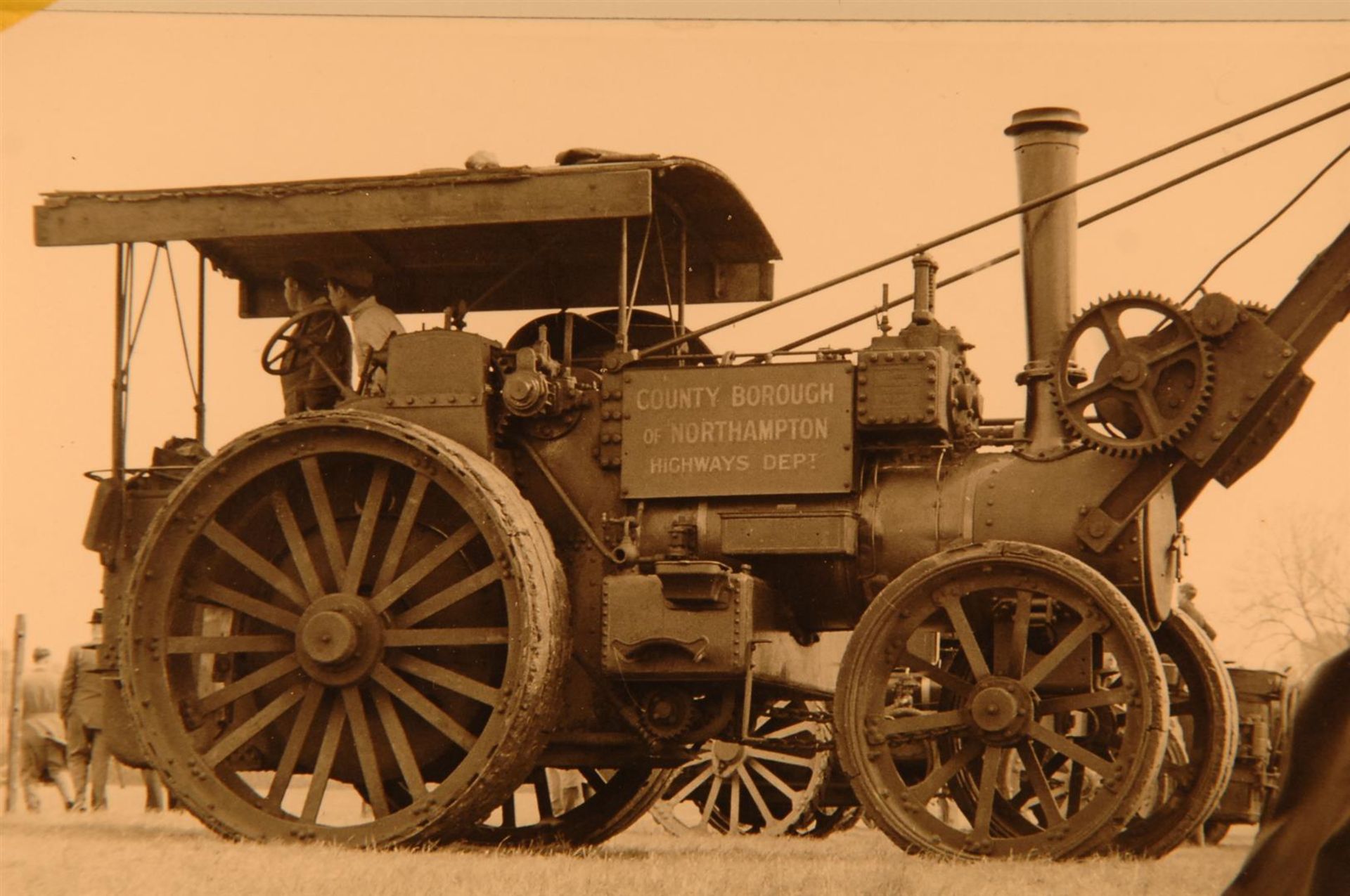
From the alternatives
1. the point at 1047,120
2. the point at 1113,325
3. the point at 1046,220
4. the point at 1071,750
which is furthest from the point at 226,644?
the point at 1047,120

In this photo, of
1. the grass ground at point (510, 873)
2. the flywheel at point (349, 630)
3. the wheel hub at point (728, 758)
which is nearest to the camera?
the grass ground at point (510, 873)

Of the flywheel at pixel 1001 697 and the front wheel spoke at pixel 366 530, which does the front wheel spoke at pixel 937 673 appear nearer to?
the flywheel at pixel 1001 697

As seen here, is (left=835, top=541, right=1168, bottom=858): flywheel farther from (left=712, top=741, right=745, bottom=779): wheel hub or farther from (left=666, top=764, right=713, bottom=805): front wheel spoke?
(left=666, top=764, right=713, bottom=805): front wheel spoke

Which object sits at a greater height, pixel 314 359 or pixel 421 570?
pixel 314 359

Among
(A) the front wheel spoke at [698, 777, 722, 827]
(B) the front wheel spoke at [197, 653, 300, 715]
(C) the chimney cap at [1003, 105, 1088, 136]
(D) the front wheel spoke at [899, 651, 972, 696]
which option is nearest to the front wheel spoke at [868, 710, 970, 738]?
(D) the front wheel spoke at [899, 651, 972, 696]

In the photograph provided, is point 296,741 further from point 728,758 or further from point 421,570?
point 728,758

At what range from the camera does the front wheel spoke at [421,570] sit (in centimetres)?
759

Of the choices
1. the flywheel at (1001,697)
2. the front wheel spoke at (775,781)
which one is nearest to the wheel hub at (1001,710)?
the flywheel at (1001,697)

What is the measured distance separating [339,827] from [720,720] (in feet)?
5.31

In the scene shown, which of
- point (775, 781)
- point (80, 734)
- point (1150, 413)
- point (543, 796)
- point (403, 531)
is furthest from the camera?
point (80, 734)

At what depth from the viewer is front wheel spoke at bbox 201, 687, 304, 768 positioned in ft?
25.4


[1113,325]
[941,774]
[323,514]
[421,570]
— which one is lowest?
[941,774]

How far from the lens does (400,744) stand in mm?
7562

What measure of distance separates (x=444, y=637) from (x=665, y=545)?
39.5 inches
